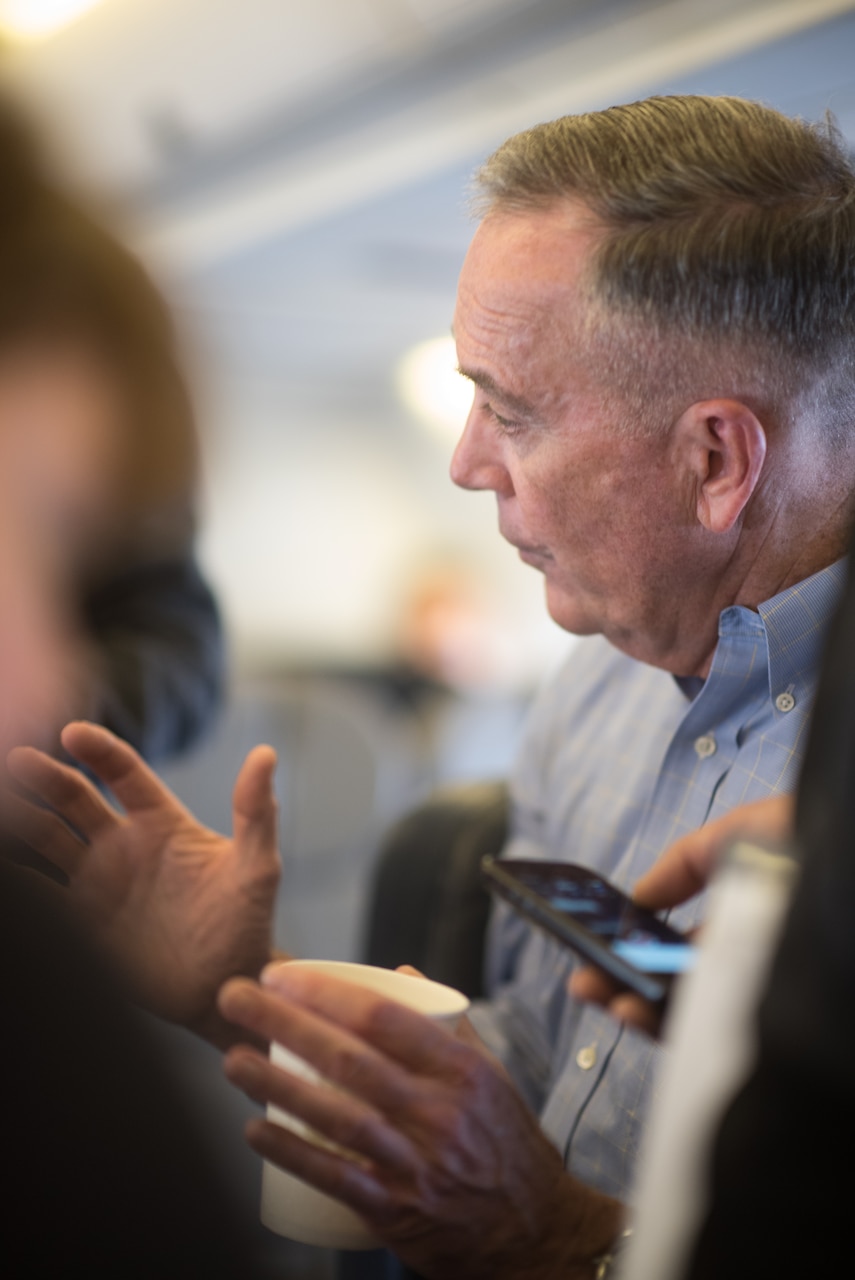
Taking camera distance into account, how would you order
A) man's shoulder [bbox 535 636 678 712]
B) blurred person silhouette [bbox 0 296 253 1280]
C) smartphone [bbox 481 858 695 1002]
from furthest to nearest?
1. man's shoulder [bbox 535 636 678 712]
2. smartphone [bbox 481 858 695 1002]
3. blurred person silhouette [bbox 0 296 253 1280]

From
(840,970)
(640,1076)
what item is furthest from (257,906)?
(840,970)

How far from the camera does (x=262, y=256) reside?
369cm

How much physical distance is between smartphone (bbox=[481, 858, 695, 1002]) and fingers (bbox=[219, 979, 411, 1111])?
0.12 m

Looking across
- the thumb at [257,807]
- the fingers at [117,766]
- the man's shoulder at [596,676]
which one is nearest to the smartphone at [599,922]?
the thumb at [257,807]

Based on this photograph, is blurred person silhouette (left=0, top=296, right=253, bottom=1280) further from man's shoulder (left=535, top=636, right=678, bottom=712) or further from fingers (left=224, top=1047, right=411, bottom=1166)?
man's shoulder (left=535, top=636, right=678, bottom=712)

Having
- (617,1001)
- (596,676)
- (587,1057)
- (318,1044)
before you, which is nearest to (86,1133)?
(318,1044)

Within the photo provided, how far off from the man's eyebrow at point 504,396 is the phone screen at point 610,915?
41 cm

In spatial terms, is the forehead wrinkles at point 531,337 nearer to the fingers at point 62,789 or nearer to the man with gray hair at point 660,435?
the man with gray hair at point 660,435

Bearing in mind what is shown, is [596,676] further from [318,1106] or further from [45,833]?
[318,1106]

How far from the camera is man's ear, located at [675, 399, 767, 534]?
3.15 ft

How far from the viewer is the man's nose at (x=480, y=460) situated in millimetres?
1052

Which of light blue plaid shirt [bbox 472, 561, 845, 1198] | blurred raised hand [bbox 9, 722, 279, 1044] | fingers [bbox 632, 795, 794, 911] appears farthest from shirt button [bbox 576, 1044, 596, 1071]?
fingers [bbox 632, 795, 794, 911]

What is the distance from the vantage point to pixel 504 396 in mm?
1003

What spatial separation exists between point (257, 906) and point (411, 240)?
9.06ft
